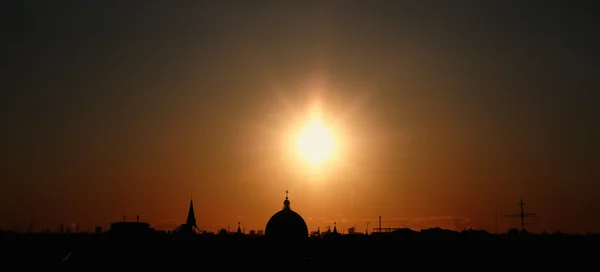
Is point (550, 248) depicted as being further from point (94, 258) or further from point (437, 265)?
point (94, 258)

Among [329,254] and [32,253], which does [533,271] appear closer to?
[329,254]

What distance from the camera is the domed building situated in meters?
155

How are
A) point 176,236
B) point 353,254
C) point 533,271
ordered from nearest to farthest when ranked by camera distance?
point 533,271, point 353,254, point 176,236

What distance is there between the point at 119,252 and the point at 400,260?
50373 mm

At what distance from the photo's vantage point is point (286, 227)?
511ft

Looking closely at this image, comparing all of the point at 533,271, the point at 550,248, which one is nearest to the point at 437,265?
the point at 533,271

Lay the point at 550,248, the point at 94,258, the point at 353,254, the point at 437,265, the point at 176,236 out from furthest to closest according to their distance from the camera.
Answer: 1. the point at 176,236
2. the point at 353,254
3. the point at 550,248
4. the point at 437,265
5. the point at 94,258

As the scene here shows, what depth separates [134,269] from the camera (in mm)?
112875

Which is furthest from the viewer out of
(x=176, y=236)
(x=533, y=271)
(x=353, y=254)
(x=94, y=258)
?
(x=176, y=236)

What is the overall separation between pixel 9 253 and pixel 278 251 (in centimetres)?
5207

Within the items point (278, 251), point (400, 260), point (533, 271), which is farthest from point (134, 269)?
point (533, 271)

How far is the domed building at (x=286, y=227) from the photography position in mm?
155250

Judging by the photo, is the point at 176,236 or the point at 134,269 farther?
the point at 176,236

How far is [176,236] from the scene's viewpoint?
19188cm
